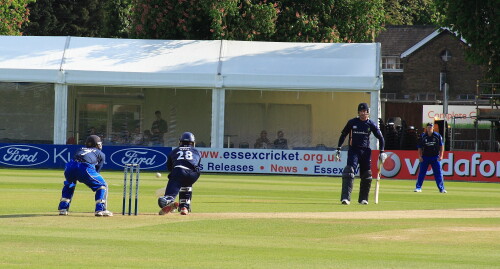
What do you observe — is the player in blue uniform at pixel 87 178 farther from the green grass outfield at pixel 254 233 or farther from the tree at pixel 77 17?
the tree at pixel 77 17

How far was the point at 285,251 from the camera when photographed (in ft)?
41.1

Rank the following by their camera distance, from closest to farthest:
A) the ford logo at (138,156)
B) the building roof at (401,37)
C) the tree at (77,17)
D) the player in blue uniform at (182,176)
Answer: the player in blue uniform at (182,176) < the ford logo at (138,156) < the tree at (77,17) < the building roof at (401,37)

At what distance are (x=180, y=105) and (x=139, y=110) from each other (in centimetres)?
154

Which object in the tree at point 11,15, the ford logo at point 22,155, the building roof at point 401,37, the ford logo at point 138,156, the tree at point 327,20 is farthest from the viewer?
the building roof at point 401,37

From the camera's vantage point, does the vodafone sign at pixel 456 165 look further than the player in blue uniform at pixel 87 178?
Yes

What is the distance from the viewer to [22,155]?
118 ft

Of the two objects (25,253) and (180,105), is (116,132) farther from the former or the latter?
(25,253)

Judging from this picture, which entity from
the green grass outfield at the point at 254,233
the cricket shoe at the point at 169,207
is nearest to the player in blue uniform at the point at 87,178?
the green grass outfield at the point at 254,233

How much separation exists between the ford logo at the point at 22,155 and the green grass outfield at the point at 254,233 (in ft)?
39.0

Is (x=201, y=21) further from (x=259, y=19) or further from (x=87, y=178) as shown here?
(x=87, y=178)

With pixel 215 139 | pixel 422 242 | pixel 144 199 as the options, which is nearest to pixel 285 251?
pixel 422 242

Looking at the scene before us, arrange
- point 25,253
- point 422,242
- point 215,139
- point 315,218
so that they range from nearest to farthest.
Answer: point 25,253 < point 422,242 < point 315,218 < point 215,139

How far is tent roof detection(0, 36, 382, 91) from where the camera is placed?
36719mm

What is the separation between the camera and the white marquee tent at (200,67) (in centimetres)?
3672
